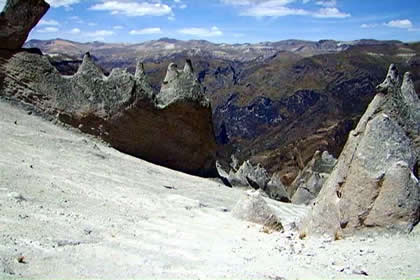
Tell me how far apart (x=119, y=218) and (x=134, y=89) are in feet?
37.0

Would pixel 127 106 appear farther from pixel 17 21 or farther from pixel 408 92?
pixel 408 92

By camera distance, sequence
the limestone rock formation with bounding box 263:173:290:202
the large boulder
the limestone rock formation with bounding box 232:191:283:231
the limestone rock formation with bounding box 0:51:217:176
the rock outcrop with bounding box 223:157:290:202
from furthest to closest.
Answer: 1. the limestone rock formation with bounding box 263:173:290:202
2. the rock outcrop with bounding box 223:157:290:202
3. the large boulder
4. the limestone rock formation with bounding box 0:51:217:176
5. the limestone rock formation with bounding box 232:191:283:231

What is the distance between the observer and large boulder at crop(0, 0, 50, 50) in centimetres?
1903

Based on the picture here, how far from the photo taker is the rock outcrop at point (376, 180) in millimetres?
9297

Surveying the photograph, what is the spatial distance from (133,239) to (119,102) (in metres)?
12.2

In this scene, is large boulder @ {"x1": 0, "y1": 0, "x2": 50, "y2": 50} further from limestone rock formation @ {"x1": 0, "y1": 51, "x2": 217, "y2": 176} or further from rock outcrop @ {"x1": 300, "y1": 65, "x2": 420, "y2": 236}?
rock outcrop @ {"x1": 300, "y1": 65, "x2": 420, "y2": 236}

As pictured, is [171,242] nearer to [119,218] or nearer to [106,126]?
[119,218]

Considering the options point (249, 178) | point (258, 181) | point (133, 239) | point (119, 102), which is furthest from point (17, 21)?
point (258, 181)

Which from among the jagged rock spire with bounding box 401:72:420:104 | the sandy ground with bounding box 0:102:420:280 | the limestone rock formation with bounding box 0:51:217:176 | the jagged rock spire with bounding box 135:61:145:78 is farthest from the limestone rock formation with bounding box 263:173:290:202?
the jagged rock spire with bounding box 401:72:420:104

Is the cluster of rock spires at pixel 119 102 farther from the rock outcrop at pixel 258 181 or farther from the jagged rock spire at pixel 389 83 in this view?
the jagged rock spire at pixel 389 83

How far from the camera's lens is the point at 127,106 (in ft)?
66.0

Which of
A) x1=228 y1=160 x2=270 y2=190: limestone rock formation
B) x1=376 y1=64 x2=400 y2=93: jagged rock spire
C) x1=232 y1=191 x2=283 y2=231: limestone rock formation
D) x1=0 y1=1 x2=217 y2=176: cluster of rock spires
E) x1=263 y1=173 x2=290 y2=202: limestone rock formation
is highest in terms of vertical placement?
x1=376 y1=64 x2=400 y2=93: jagged rock spire

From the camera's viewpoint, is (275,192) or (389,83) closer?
(389,83)

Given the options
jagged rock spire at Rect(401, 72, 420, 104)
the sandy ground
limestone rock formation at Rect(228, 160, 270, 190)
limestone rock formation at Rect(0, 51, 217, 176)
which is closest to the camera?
the sandy ground
